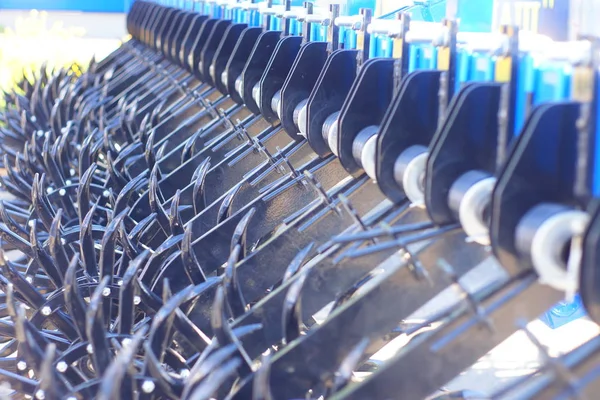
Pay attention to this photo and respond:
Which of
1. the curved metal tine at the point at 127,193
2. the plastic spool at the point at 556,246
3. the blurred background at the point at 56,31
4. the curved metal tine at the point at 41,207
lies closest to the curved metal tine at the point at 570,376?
the plastic spool at the point at 556,246

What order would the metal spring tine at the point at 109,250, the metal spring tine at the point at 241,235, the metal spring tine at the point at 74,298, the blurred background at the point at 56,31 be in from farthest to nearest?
the blurred background at the point at 56,31 → the metal spring tine at the point at 109,250 → the metal spring tine at the point at 241,235 → the metal spring tine at the point at 74,298

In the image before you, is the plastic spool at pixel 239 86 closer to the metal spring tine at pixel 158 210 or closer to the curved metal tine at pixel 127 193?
the curved metal tine at pixel 127 193

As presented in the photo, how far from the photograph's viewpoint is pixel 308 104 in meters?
2.56

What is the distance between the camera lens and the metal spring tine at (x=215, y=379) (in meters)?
1.58

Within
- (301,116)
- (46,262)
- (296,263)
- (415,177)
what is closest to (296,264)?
(296,263)

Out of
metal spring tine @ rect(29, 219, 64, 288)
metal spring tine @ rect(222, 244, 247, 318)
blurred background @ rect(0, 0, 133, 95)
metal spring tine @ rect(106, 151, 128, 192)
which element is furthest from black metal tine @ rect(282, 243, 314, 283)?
blurred background @ rect(0, 0, 133, 95)

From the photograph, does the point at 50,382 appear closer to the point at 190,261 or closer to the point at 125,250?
the point at 190,261

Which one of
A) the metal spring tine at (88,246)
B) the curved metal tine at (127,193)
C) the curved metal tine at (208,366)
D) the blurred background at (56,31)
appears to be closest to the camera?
the curved metal tine at (208,366)

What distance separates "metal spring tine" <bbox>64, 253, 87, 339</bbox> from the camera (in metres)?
2.10

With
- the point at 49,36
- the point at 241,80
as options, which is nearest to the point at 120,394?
the point at 241,80

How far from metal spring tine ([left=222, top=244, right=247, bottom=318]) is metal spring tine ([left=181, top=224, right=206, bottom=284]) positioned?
0.34 metres

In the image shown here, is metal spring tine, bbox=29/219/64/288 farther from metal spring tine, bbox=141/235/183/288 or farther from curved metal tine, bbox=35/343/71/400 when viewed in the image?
curved metal tine, bbox=35/343/71/400

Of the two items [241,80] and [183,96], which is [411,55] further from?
[183,96]

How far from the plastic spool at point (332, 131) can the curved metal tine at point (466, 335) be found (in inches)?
33.8
